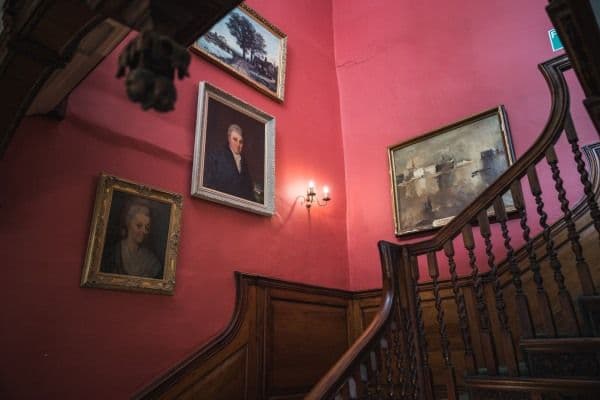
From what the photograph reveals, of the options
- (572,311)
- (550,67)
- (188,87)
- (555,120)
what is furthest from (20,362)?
(550,67)

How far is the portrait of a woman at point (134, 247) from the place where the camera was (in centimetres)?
306

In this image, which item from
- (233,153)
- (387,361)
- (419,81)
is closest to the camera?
(387,361)

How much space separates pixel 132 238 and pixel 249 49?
2571mm

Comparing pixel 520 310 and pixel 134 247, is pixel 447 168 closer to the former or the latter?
pixel 520 310

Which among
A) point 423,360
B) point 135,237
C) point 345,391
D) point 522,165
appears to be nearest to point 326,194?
point 135,237

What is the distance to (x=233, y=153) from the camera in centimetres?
414

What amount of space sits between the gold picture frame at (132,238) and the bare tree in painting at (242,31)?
6.75 ft

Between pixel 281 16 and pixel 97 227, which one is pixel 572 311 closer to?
pixel 97 227

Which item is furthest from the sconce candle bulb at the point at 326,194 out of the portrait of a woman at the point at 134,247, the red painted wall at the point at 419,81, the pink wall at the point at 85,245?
the portrait of a woman at the point at 134,247

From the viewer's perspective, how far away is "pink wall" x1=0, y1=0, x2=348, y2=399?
265 cm

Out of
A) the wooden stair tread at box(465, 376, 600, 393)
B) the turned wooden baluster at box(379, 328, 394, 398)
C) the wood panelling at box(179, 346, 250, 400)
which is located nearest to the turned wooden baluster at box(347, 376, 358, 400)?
the turned wooden baluster at box(379, 328, 394, 398)

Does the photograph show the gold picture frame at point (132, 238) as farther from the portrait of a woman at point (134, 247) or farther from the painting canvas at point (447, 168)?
the painting canvas at point (447, 168)

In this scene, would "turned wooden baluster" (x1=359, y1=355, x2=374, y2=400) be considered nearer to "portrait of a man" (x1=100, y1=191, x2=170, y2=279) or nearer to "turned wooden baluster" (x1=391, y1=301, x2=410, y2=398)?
"turned wooden baluster" (x1=391, y1=301, x2=410, y2=398)

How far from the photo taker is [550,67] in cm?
300
